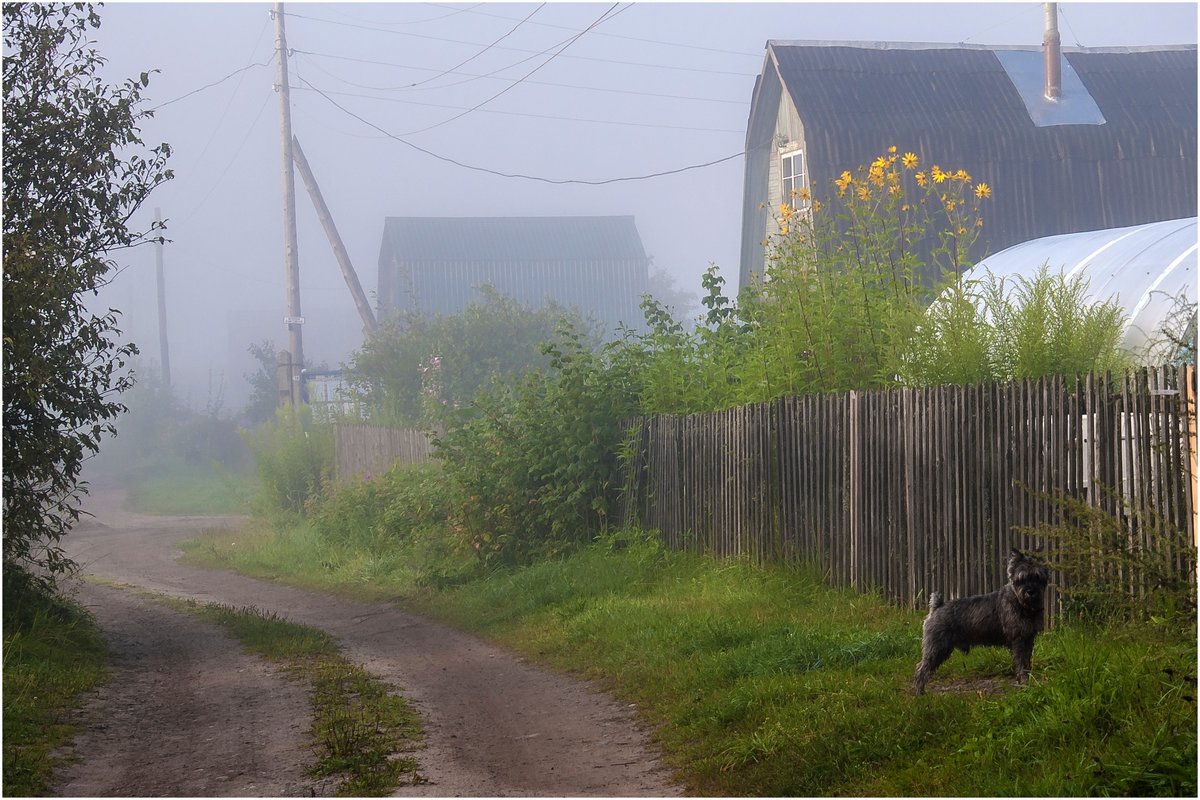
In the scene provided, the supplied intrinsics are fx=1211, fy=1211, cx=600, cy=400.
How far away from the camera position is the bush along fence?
714cm

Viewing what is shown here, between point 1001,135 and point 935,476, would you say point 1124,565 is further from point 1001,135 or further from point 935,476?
point 1001,135

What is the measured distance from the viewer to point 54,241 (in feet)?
35.9

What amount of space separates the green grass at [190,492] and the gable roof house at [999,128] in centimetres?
1764

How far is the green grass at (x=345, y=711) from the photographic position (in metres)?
6.56

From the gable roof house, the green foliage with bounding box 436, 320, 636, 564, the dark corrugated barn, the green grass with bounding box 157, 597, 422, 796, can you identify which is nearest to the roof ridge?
the gable roof house

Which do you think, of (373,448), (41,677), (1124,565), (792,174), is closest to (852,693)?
(1124,565)

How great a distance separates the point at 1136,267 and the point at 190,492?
115ft

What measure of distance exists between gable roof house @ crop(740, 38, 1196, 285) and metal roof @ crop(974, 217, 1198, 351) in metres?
6.99

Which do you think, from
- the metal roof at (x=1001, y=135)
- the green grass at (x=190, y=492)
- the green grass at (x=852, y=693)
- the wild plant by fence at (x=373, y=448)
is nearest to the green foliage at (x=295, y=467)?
the wild plant by fence at (x=373, y=448)

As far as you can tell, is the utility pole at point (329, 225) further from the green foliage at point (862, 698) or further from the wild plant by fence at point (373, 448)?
the green foliage at point (862, 698)

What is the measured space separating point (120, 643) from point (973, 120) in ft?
56.5

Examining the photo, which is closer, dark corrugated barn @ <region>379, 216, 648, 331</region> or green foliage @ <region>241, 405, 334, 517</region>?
green foliage @ <region>241, 405, 334, 517</region>

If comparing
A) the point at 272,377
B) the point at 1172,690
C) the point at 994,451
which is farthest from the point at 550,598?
the point at 272,377

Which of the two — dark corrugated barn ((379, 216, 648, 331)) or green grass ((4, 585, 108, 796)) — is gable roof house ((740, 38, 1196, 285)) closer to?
green grass ((4, 585, 108, 796))
